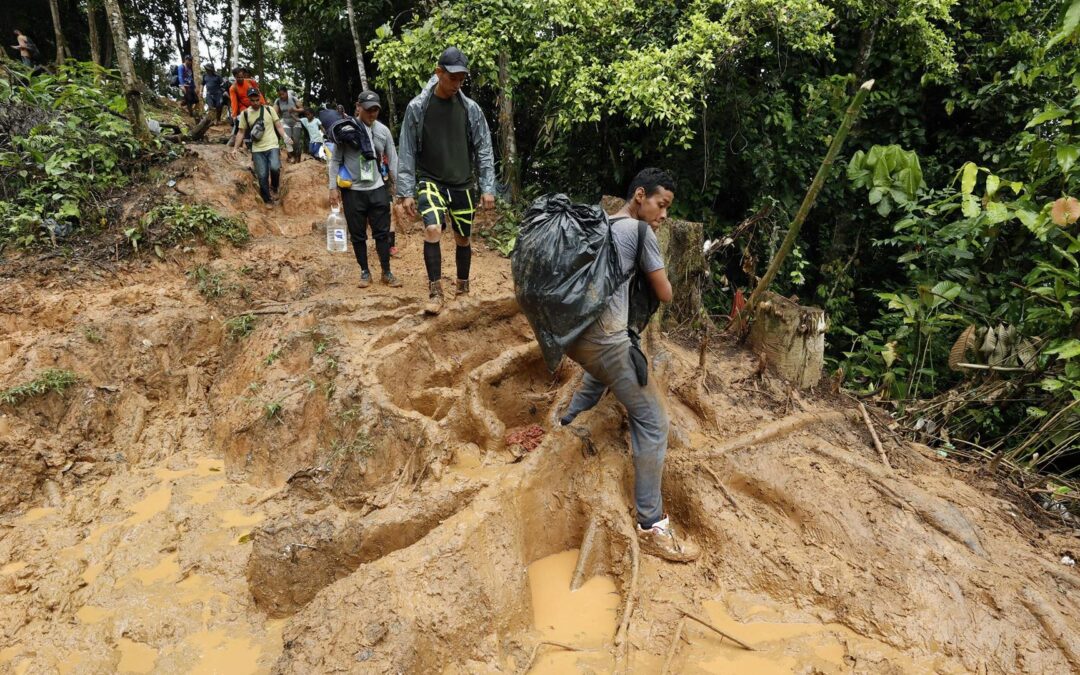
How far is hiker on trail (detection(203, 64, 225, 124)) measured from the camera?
1295cm

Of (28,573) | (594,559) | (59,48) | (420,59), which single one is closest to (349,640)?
(594,559)

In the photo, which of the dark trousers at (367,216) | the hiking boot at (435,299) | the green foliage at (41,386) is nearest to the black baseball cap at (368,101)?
the dark trousers at (367,216)

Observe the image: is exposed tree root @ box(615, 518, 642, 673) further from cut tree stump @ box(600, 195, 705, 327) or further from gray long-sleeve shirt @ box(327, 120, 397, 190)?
gray long-sleeve shirt @ box(327, 120, 397, 190)

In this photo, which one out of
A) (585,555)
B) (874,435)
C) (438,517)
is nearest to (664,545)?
(585,555)

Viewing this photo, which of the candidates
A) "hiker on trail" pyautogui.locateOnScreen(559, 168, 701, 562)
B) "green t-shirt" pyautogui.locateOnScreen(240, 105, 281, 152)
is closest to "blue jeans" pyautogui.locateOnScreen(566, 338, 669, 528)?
"hiker on trail" pyautogui.locateOnScreen(559, 168, 701, 562)

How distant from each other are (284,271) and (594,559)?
471 centimetres

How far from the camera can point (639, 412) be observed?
3.47 metres

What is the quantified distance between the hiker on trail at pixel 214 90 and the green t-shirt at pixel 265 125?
5.67 meters

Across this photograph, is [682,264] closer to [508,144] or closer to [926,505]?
[926,505]

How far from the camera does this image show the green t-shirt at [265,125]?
832 cm

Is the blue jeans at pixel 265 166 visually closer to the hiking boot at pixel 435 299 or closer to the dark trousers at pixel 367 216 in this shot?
the dark trousers at pixel 367 216

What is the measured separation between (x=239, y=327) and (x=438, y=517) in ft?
10.4

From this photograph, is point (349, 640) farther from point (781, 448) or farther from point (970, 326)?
point (970, 326)

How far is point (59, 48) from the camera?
14.5 meters
